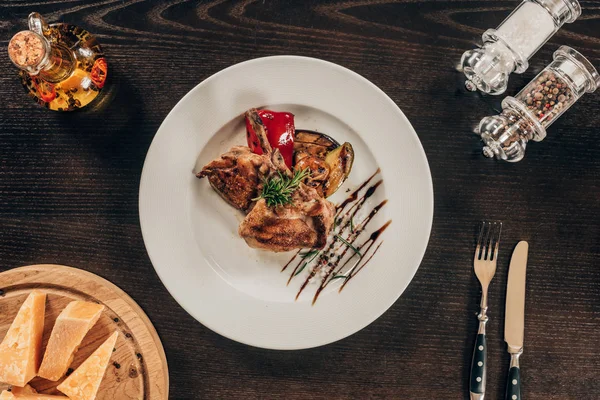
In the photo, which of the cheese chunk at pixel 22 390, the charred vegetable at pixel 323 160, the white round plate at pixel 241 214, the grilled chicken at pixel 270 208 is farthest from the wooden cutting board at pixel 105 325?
the charred vegetable at pixel 323 160

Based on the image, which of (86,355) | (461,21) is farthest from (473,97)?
(86,355)

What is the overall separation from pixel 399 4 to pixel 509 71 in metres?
0.50

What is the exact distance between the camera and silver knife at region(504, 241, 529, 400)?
180 cm

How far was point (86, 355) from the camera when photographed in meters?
1.74

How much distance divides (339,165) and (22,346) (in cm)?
133

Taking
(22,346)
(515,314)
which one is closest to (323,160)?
(515,314)

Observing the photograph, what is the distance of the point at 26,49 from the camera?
1.45 meters

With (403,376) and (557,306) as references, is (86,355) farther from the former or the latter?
(557,306)

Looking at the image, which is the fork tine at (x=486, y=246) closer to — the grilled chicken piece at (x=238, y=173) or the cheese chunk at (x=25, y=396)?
the grilled chicken piece at (x=238, y=173)

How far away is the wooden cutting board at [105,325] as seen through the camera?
1.73 m

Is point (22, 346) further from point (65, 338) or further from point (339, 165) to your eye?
point (339, 165)

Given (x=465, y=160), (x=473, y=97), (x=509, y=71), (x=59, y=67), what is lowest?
(x=59, y=67)

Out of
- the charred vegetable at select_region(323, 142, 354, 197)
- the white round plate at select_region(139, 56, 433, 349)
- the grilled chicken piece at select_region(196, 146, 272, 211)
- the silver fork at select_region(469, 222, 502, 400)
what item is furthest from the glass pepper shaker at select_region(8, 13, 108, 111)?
the silver fork at select_region(469, 222, 502, 400)

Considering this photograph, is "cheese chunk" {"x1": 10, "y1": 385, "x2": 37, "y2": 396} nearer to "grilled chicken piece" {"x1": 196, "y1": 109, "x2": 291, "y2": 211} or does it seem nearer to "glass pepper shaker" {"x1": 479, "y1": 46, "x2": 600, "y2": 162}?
"grilled chicken piece" {"x1": 196, "y1": 109, "x2": 291, "y2": 211}
